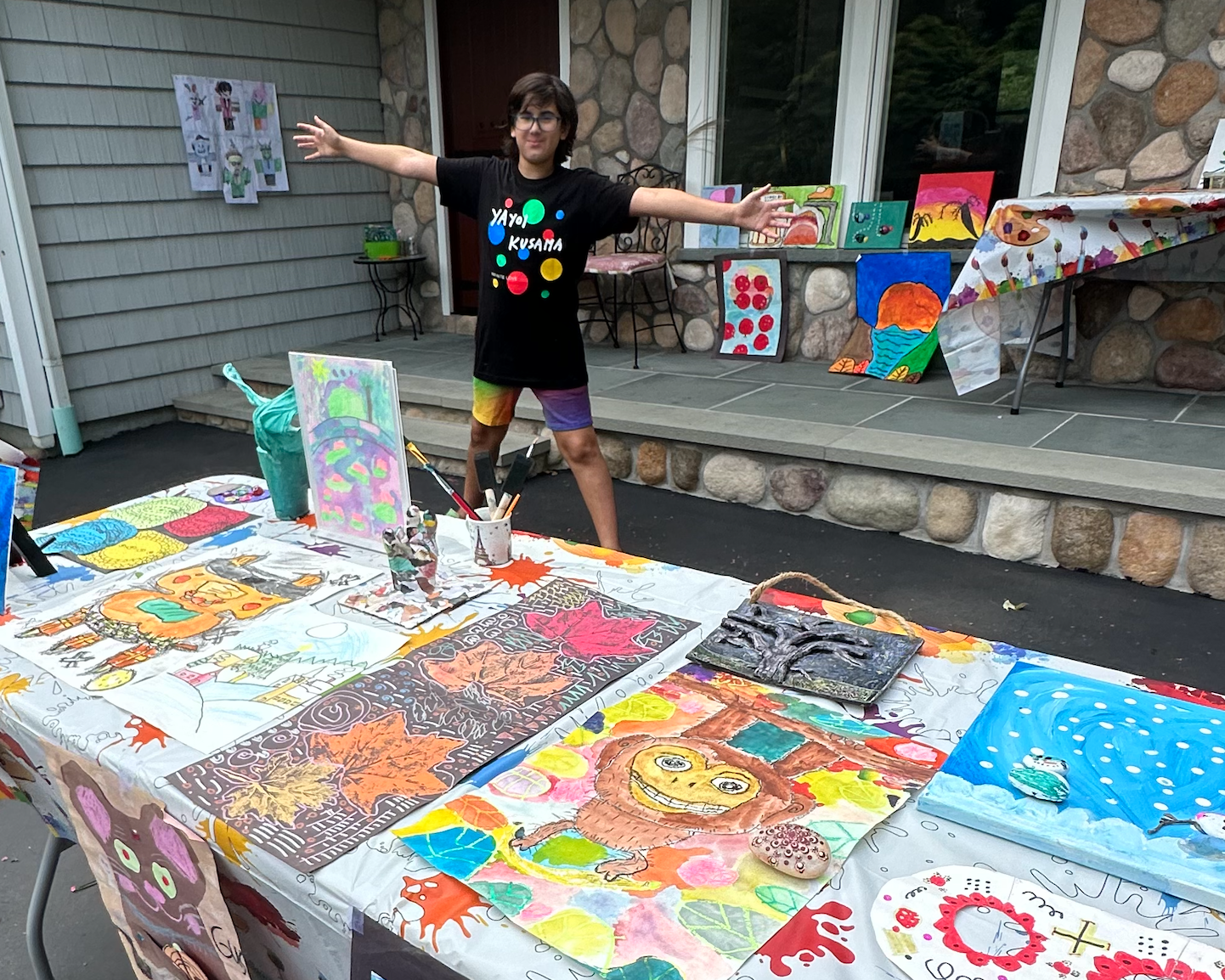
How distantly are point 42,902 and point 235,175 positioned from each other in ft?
15.7

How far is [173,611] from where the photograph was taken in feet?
4.37

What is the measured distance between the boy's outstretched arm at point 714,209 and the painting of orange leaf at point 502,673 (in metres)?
1.08

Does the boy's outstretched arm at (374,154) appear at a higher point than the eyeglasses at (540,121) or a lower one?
lower

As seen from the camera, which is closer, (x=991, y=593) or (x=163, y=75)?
(x=991, y=593)

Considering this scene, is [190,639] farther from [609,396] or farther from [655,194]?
[609,396]

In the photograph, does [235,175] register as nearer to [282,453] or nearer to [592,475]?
[592,475]

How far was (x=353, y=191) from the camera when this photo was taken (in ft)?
19.5

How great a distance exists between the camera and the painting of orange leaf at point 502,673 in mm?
1084

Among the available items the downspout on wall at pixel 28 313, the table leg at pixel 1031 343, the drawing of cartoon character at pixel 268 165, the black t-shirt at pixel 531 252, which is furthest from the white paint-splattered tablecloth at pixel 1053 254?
the downspout on wall at pixel 28 313

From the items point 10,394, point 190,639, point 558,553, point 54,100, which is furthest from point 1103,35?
point 10,394

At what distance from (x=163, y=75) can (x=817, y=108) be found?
3.59m

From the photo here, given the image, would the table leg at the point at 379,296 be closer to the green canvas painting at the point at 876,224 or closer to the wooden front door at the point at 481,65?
the wooden front door at the point at 481,65

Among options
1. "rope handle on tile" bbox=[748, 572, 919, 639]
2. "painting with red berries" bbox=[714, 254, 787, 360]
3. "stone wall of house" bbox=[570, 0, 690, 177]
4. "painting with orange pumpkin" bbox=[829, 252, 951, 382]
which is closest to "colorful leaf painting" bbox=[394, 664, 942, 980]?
"rope handle on tile" bbox=[748, 572, 919, 639]

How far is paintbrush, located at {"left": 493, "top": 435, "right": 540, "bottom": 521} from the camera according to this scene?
1.44 meters
